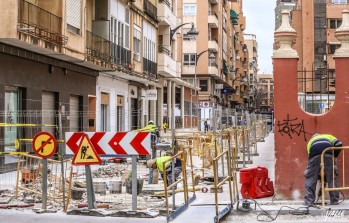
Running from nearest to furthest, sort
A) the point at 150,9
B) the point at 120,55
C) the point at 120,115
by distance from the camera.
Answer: the point at 120,115
the point at 120,55
the point at 150,9

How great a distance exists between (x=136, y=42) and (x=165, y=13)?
25.9 feet

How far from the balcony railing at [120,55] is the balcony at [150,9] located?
16.4 ft

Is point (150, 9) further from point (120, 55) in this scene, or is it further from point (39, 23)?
point (39, 23)

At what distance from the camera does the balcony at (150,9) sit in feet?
122

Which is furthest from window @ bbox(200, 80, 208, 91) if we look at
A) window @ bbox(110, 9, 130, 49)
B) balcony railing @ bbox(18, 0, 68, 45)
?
balcony railing @ bbox(18, 0, 68, 45)

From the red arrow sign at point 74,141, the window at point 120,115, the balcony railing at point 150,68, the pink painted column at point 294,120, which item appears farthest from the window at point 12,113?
the balcony railing at point 150,68

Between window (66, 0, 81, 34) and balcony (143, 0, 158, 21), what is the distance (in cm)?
1196

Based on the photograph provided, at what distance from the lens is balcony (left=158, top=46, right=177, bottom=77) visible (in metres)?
42.7

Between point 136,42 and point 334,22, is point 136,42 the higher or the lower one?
the lower one

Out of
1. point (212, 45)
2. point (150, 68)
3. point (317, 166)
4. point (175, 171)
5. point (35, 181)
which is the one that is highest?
point (212, 45)

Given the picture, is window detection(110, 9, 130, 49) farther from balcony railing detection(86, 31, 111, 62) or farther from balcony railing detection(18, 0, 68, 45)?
balcony railing detection(18, 0, 68, 45)

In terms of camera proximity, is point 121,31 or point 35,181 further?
point 121,31

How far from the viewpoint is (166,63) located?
1718 inches

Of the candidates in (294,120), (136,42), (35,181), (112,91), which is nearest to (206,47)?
(136,42)
